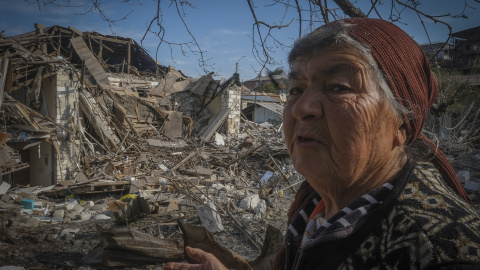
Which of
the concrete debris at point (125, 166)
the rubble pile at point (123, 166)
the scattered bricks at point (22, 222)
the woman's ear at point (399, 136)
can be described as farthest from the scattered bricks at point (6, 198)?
the woman's ear at point (399, 136)

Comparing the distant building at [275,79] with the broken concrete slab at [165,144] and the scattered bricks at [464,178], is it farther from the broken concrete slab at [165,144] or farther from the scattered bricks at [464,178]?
the broken concrete slab at [165,144]

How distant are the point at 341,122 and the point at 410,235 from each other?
44 centimetres

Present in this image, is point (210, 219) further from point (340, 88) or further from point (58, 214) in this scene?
point (340, 88)

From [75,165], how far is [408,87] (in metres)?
14.2

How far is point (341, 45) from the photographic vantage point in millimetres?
1212

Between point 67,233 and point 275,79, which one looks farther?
point 67,233

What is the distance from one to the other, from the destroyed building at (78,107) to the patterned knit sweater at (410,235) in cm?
567

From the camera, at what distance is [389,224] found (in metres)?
0.97

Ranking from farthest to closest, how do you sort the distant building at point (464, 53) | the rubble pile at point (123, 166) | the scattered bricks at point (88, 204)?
the scattered bricks at point (88, 204) → the rubble pile at point (123, 166) → the distant building at point (464, 53)

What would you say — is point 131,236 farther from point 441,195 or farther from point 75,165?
point 75,165

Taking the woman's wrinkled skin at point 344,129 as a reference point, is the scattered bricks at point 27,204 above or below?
below

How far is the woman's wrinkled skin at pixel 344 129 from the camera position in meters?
1.17

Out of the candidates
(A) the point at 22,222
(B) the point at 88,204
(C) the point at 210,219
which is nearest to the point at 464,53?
(C) the point at 210,219

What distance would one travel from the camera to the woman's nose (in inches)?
48.1
